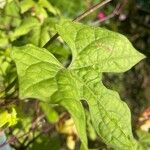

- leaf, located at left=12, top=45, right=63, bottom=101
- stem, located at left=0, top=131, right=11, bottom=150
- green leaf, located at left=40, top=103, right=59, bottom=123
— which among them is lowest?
green leaf, located at left=40, top=103, right=59, bottom=123

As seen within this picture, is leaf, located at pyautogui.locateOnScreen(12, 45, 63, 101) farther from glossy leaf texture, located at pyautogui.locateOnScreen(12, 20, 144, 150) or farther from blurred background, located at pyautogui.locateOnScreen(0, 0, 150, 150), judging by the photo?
blurred background, located at pyautogui.locateOnScreen(0, 0, 150, 150)

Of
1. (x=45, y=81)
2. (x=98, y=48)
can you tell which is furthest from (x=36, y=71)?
(x=98, y=48)

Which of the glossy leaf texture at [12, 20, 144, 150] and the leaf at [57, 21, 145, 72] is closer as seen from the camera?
the glossy leaf texture at [12, 20, 144, 150]

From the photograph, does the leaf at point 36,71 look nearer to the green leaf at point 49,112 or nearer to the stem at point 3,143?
the stem at point 3,143

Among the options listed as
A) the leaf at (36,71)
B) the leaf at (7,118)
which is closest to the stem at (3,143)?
the leaf at (7,118)

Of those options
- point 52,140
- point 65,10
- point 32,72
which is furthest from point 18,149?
point 65,10

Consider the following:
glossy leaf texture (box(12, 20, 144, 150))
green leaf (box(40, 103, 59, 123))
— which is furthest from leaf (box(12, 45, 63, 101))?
green leaf (box(40, 103, 59, 123))

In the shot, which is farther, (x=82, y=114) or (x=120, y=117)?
(x=120, y=117)

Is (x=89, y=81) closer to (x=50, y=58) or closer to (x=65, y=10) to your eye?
(x=50, y=58)

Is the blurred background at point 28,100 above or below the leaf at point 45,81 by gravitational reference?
below
